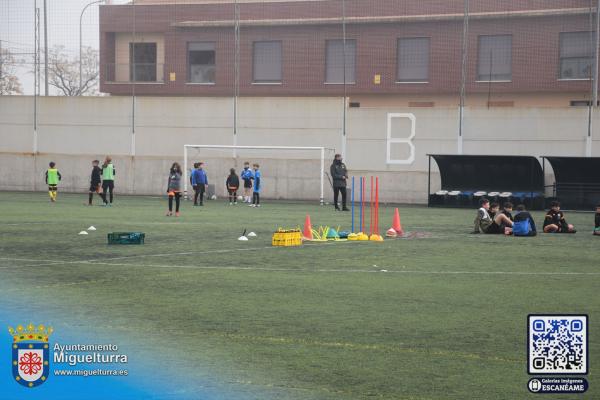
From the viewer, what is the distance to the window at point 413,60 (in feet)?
161

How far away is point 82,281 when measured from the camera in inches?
617

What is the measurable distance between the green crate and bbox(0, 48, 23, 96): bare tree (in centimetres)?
2736

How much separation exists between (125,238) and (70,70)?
49143mm

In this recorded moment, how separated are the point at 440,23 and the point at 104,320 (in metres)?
38.1

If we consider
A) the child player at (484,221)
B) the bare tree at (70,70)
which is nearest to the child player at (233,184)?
the bare tree at (70,70)

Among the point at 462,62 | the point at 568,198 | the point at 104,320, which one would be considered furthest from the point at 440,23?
the point at 104,320

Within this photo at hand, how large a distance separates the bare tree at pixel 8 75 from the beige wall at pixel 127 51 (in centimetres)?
547

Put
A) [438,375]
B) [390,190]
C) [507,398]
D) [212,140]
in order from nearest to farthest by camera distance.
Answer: [507,398] → [438,375] → [390,190] → [212,140]

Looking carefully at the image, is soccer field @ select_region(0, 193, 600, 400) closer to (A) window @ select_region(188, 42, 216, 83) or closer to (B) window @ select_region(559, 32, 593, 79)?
(B) window @ select_region(559, 32, 593, 79)

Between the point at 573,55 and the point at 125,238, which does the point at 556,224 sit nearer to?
the point at 125,238

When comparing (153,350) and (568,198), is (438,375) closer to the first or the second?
(153,350)

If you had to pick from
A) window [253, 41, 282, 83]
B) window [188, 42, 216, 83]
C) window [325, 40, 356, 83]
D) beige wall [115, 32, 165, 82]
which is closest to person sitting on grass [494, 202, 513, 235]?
window [325, 40, 356, 83]

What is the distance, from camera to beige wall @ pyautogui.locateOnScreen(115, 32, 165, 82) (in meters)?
52.3

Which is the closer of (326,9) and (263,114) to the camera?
(263,114)
